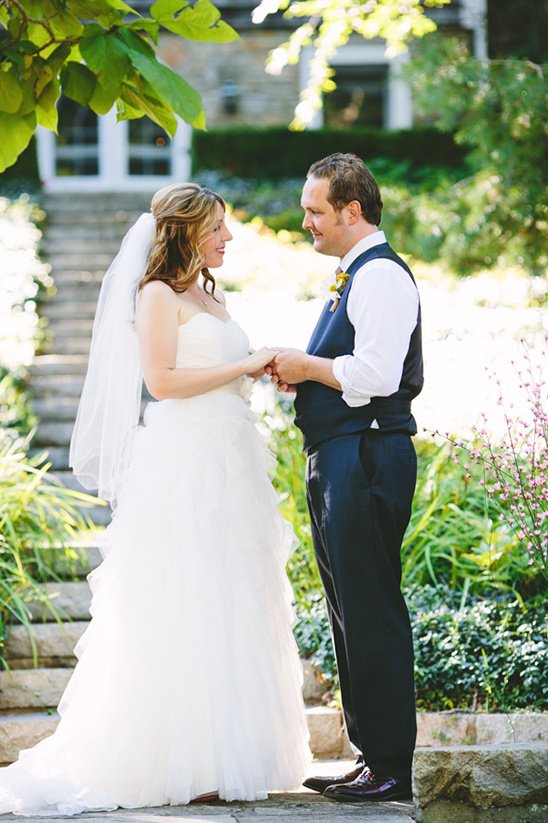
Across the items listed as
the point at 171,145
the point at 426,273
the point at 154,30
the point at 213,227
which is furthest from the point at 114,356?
the point at 171,145

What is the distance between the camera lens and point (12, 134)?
9.18 feet

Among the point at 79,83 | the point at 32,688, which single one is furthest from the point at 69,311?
the point at 79,83

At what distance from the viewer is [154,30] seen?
2.58 m

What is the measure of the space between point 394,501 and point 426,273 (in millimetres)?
6307

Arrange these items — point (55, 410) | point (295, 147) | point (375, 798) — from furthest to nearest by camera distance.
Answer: point (295, 147)
point (55, 410)
point (375, 798)

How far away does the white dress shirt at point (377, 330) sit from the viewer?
320cm

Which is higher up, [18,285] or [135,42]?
[18,285]

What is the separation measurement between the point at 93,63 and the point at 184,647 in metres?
1.91

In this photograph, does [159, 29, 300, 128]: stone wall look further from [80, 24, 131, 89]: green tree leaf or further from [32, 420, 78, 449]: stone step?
[80, 24, 131, 89]: green tree leaf

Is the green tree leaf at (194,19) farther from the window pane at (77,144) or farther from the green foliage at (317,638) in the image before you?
the window pane at (77,144)

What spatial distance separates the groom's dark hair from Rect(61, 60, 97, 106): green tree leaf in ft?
3.08

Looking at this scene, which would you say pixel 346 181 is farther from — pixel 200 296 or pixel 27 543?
pixel 27 543

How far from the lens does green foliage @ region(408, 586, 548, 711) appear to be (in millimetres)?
3967

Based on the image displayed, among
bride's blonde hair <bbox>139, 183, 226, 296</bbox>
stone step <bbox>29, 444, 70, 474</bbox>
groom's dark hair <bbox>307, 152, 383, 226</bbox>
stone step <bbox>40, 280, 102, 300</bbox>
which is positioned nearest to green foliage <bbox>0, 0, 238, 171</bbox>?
bride's blonde hair <bbox>139, 183, 226, 296</bbox>
